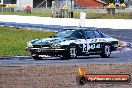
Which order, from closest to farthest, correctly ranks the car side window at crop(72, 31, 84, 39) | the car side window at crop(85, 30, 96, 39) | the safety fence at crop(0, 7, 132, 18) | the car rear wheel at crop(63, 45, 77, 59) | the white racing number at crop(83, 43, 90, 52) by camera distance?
the car rear wheel at crop(63, 45, 77, 59) < the white racing number at crop(83, 43, 90, 52) < the car side window at crop(72, 31, 84, 39) < the car side window at crop(85, 30, 96, 39) < the safety fence at crop(0, 7, 132, 18)

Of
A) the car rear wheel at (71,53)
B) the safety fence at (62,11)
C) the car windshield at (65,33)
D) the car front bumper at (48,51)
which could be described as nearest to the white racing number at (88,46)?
the car rear wheel at (71,53)

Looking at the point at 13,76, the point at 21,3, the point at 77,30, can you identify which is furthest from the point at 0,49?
the point at 21,3

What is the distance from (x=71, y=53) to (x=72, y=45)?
1.02 feet

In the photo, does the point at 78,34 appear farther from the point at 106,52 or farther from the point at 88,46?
the point at 106,52

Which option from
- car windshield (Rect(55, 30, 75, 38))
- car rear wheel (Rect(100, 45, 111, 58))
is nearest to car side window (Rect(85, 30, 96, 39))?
car windshield (Rect(55, 30, 75, 38))

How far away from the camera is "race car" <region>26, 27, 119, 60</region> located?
19.3m

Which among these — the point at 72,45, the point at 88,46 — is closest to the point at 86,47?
the point at 88,46

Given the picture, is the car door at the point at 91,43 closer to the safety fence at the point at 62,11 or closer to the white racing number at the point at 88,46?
the white racing number at the point at 88,46

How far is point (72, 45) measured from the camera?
19.7 metres

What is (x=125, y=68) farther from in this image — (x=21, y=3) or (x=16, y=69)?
(x=21, y=3)

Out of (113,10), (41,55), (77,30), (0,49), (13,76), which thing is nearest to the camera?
(13,76)

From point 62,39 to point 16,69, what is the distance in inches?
223

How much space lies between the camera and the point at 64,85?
35.4 ft

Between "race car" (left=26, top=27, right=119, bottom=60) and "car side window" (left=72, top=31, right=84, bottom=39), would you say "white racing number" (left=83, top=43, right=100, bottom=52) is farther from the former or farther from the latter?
"car side window" (left=72, top=31, right=84, bottom=39)
